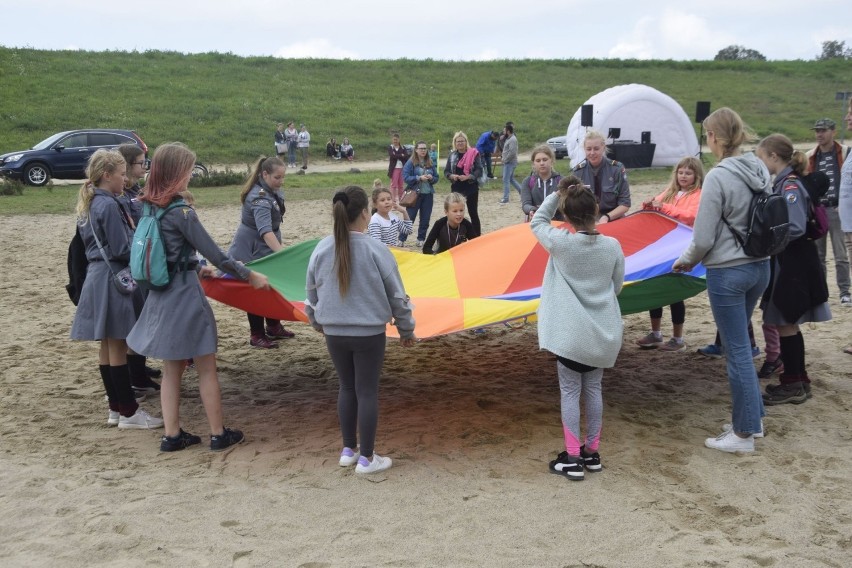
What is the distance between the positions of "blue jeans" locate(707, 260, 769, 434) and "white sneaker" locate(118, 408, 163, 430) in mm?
3161

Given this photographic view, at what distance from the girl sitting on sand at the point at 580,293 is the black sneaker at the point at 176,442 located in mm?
2009

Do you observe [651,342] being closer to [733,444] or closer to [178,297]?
[733,444]

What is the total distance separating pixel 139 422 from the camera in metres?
4.88

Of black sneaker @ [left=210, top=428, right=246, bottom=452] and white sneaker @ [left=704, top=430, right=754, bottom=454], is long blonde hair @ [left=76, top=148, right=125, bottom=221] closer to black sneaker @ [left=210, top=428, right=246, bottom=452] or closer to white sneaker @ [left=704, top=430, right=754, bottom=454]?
black sneaker @ [left=210, top=428, right=246, bottom=452]

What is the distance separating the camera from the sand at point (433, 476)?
3.41m

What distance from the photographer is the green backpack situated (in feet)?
13.5

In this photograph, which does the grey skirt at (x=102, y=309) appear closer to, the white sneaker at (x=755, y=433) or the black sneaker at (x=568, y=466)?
the black sneaker at (x=568, y=466)

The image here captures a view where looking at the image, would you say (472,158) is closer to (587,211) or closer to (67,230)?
(67,230)

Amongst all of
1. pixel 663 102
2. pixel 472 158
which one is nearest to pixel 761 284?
pixel 472 158

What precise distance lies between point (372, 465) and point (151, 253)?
1.50 metres

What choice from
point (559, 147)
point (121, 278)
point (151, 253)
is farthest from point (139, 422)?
point (559, 147)

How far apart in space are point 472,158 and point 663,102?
1360 cm

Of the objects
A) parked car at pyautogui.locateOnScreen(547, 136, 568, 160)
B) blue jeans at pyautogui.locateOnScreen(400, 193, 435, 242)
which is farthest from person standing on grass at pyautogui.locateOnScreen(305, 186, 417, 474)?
parked car at pyautogui.locateOnScreen(547, 136, 568, 160)

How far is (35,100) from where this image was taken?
32000 mm
